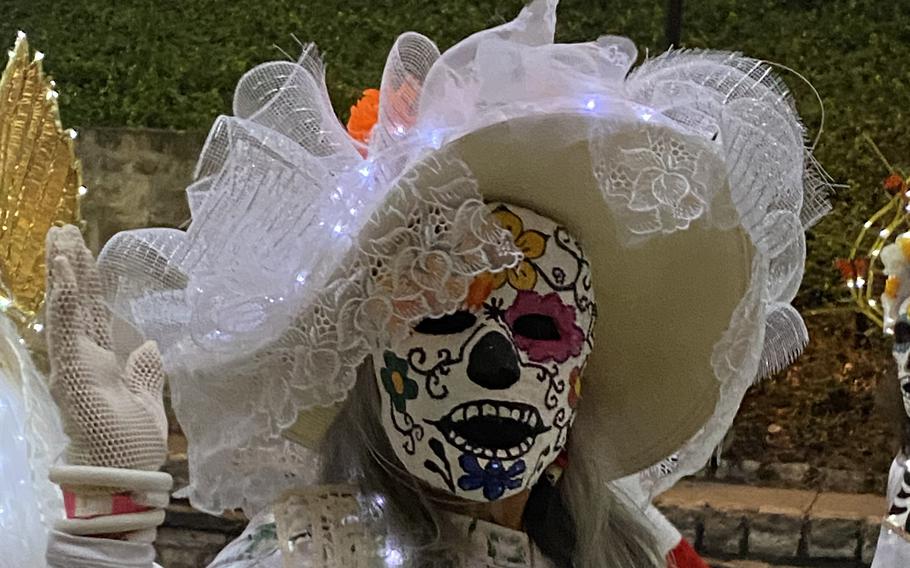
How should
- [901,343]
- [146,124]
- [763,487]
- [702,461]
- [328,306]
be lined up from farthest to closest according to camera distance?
1. [146,124]
2. [763,487]
3. [901,343]
4. [702,461]
5. [328,306]

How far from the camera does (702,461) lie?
3.83 feet

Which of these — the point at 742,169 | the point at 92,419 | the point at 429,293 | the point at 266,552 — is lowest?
the point at 266,552

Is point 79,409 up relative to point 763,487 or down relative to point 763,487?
up

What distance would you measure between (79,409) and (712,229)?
22.6 inches

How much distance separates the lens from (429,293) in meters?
0.93

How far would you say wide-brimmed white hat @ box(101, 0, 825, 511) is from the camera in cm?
92

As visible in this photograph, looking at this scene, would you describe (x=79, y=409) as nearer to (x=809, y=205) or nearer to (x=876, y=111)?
(x=809, y=205)

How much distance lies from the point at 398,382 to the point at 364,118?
238 mm

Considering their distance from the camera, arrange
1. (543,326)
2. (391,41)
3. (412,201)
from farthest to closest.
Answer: (391,41)
(543,326)
(412,201)

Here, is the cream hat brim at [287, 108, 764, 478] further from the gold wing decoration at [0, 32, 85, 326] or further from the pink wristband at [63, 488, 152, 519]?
the gold wing decoration at [0, 32, 85, 326]

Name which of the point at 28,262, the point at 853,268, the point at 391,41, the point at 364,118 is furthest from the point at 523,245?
the point at 391,41

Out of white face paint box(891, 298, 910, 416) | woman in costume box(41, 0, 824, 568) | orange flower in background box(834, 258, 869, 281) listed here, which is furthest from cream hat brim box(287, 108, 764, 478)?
orange flower in background box(834, 258, 869, 281)

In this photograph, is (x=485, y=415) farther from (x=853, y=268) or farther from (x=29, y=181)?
(x=853, y=268)

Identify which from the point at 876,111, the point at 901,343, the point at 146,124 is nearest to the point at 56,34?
the point at 146,124
